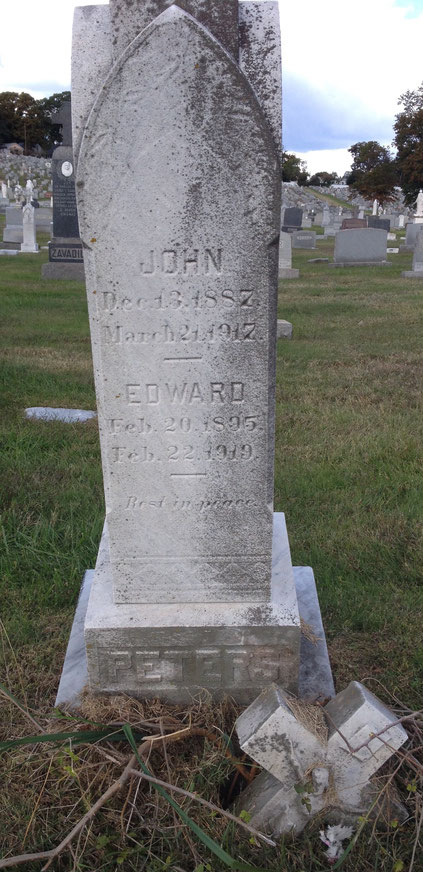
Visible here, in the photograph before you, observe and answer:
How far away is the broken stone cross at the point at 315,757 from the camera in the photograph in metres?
1.89

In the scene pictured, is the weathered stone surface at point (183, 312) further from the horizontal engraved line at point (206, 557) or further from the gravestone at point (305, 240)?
the gravestone at point (305, 240)

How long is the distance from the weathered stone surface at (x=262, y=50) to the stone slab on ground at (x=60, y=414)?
349cm

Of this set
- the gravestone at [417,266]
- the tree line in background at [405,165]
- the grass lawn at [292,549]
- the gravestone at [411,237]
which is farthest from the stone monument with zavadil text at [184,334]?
the tree line in background at [405,165]

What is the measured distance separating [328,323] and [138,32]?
7.55 metres

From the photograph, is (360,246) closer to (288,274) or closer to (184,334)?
(288,274)

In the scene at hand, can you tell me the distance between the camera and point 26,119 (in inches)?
2489

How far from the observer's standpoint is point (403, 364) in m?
6.73

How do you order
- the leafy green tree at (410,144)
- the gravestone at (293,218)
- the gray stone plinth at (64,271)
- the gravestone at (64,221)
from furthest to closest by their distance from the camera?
1. the leafy green tree at (410,144)
2. the gravestone at (293,218)
3. the gray stone plinth at (64,271)
4. the gravestone at (64,221)

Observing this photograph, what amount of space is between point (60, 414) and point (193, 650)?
127 inches

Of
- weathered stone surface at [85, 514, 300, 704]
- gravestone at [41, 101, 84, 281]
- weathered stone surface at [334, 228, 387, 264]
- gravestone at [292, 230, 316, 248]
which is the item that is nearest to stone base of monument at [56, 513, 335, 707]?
weathered stone surface at [85, 514, 300, 704]

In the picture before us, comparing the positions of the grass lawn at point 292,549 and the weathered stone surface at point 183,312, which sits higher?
the weathered stone surface at point 183,312

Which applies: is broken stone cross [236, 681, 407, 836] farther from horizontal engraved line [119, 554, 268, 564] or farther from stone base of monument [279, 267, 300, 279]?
stone base of monument [279, 267, 300, 279]

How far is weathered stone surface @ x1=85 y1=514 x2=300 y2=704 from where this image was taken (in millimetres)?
2211

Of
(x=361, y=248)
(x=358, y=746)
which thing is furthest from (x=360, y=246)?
(x=358, y=746)
